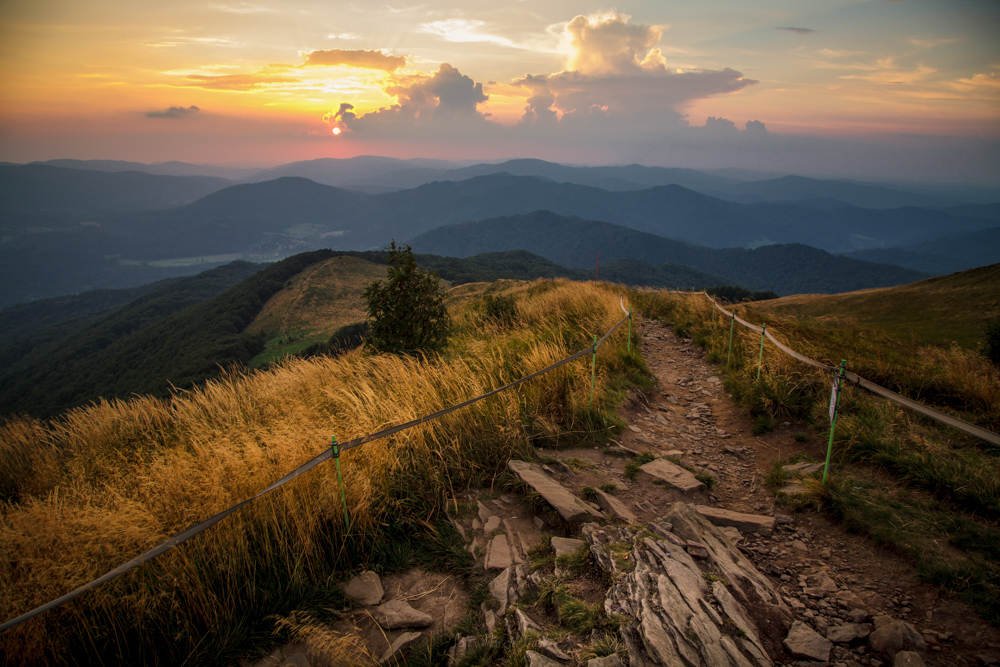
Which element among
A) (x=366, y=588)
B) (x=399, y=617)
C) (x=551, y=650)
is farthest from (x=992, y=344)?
(x=366, y=588)

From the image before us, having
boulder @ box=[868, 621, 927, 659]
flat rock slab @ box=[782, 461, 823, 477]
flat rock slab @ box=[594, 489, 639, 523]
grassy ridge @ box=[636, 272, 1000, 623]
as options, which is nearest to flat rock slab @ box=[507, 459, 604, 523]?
flat rock slab @ box=[594, 489, 639, 523]

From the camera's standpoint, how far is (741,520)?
170 inches

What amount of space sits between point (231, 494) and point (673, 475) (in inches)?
172

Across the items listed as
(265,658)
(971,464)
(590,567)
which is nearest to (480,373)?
(590,567)

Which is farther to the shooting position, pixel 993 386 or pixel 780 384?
pixel 780 384

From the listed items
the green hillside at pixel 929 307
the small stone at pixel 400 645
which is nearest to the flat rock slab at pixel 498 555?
the small stone at pixel 400 645

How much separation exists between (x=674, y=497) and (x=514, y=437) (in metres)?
1.80

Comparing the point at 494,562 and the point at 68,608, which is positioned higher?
the point at 68,608

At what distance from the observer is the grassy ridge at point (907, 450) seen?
352cm

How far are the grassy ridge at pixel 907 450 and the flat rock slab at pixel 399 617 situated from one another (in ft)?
12.0

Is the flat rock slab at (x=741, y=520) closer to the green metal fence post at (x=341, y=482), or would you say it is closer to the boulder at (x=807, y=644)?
the boulder at (x=807, y=644)

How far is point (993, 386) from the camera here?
6.12 meters

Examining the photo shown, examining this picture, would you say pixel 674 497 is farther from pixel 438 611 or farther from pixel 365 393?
pixel 365 393

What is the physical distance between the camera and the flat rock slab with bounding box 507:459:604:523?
3.86 metres
